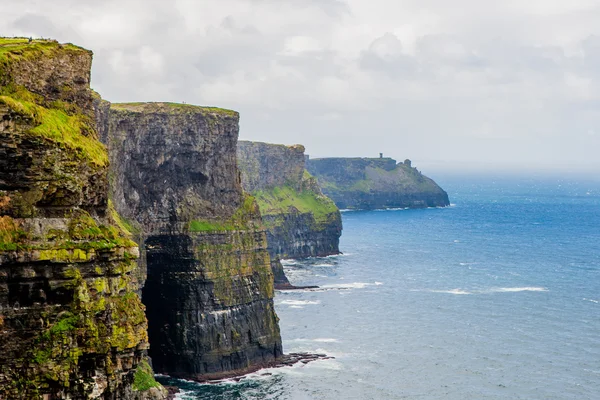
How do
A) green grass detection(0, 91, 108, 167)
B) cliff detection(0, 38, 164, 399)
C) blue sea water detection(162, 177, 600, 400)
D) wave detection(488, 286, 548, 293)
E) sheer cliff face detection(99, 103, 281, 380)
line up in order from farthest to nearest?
wave detection(488, 286, 548, 293), sheer cliff face detection(99, 103, 281, 380), blue sea water detection(162, 177, 600, 400), green grass detection(0, 91, 108, 167), cliff detection(0, 38, 164, 399)

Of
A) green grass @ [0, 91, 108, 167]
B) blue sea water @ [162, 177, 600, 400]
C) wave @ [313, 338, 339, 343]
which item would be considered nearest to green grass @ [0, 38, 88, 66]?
green grass @ [0, 91, 108, 167]

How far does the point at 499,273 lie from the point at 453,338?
6387cm

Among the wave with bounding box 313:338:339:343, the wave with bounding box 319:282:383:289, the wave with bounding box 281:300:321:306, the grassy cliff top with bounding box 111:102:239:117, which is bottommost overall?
the wave with bounding box 313:338:339:343

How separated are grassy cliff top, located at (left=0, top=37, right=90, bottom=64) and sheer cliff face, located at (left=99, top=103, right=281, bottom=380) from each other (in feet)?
166

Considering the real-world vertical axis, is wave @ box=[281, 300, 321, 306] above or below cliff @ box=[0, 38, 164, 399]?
below

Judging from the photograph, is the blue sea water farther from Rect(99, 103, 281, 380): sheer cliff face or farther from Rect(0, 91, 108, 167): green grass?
Rect(0, 91, 108, 167): green grass

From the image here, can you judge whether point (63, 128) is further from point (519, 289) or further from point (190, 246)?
point (519, 289)

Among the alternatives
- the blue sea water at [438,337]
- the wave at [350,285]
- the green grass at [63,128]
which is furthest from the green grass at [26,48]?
the wave at [350,285]

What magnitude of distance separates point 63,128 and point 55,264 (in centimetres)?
717

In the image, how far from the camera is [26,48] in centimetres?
4906

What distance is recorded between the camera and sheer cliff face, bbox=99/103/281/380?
10706 centimetres

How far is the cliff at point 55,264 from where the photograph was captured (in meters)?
42.4

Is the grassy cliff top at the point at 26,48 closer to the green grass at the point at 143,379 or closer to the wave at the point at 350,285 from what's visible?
the green grass at the point at 143,379

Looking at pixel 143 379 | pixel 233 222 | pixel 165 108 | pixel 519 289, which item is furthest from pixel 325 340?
pixel 519 289
